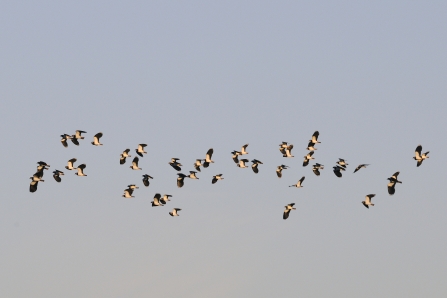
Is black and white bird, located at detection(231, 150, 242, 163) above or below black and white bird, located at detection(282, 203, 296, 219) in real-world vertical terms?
above

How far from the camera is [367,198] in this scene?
9575cm

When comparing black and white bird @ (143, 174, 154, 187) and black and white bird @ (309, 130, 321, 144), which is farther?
black and white bird @ (309, 130, 321, 144)

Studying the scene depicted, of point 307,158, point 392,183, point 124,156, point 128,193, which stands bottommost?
point 392,183

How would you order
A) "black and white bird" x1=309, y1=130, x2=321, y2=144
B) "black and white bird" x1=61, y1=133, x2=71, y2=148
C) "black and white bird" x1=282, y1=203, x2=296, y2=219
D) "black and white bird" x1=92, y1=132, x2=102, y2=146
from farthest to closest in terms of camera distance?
"black and white bird" x1=309, y1=130, x2=321, y2=144
"black and white bird" x1=92, y1=132, x2=102, y2=146
"black and white bird" x1=282, y1=203, x2=296, y2=219
"black and white bird" x1=61, y1=133, x2=71, y2=148

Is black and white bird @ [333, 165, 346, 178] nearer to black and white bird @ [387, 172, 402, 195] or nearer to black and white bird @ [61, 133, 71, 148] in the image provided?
black and white bird @ [387, 172, 402, 195]

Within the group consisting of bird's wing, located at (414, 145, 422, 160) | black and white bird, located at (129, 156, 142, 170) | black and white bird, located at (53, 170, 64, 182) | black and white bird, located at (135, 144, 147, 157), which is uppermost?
black and white bird, located at (135, 144, 147, 157)

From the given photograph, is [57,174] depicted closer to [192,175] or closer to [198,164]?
[192,175]

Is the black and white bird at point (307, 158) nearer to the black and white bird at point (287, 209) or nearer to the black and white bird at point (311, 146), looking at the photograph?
the black and white bird at point (311, 146)

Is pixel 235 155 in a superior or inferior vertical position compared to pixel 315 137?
superior

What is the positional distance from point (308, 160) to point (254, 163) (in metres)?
5.96

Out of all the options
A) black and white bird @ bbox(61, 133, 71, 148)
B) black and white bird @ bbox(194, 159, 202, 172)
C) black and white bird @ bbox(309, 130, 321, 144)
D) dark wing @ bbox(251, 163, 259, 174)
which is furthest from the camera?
dark wing @ bbox(251, 163, 259, 174)

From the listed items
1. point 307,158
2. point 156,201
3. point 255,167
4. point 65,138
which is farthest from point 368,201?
point 65,138

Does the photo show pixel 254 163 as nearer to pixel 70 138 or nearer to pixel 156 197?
pixel 156 197

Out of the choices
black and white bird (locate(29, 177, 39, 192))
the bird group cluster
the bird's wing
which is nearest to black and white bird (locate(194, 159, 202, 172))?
the bird group cluster
